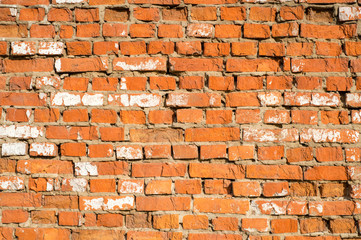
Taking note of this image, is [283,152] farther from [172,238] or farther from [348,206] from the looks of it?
[172,238]

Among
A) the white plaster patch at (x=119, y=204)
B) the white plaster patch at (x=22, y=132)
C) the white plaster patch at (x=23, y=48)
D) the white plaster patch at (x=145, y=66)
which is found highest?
the white plaster patch at (x=23, y=48)

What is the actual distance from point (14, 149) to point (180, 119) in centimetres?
85

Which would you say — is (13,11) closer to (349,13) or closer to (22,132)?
(22,132)

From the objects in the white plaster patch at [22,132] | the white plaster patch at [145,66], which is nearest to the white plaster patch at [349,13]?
the white plaster patch at [145,66]

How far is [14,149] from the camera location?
153 cm

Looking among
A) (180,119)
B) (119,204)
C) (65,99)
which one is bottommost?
(119,204)

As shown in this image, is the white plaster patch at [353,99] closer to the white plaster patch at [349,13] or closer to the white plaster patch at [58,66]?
the white plaster patch at [349,13]

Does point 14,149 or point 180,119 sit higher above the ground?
point 180,119

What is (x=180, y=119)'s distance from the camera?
152 centimetres

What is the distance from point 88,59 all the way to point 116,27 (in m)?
0.22

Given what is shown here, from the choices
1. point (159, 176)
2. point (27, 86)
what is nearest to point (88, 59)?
point (27, 86)

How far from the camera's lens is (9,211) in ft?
4.94

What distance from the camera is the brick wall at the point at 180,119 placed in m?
1.49

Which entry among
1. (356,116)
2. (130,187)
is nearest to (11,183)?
(130,187)
